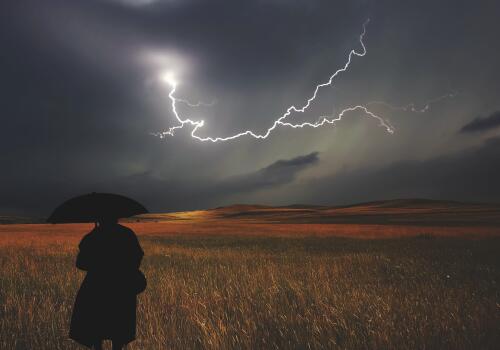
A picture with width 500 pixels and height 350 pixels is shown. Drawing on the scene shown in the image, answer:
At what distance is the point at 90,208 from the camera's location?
11.8 ft

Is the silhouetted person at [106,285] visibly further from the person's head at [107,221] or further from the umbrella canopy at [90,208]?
the umbrella canopy at [90,208]

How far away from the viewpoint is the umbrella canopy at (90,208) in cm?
357

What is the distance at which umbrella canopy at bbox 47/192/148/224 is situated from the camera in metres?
3.57

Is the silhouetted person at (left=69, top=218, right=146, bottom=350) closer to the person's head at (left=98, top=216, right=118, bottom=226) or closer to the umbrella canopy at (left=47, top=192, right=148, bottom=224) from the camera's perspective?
the person's head at (left=98, top=216, right=118, bottom=226)

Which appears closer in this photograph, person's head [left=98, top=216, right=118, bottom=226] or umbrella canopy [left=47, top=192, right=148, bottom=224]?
umbrella canopy [left=47, top=192, right=148, bottom=224]

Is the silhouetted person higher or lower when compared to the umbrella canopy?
lower

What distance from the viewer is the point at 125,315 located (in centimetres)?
373

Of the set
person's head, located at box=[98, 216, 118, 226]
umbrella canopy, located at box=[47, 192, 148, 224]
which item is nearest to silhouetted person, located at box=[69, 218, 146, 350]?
person's head, located at box=[98, 216, 118, 226]

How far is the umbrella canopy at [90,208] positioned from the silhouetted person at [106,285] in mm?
125

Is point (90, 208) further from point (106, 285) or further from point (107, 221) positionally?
point (106, 285)

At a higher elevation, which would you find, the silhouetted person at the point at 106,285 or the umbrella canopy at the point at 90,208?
the umbrella canopy at the point at 90,208

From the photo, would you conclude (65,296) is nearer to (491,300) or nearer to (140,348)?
(140,348)

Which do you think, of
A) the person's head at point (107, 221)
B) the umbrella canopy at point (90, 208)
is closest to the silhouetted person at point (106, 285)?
the person's head at point (107, 221)

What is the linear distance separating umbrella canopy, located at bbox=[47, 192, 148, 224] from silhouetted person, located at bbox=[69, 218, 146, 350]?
4.9 inches
